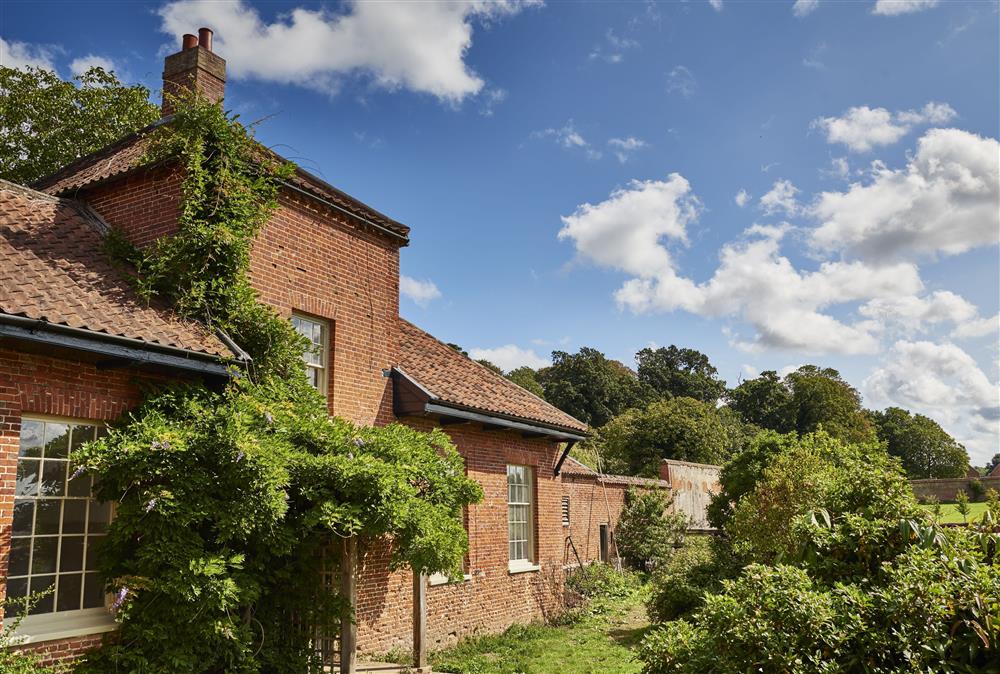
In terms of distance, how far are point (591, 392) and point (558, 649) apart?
5021cm

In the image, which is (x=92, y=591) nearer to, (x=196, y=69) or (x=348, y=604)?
(x=348, y=604)

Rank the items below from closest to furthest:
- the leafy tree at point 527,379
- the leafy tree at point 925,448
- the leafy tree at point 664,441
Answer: the leafy tree at point 664,441 → the leafy tree at point 527,379 → the leafy tree at point 925,448

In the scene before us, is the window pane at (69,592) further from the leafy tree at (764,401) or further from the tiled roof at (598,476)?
the leafy tree at (764,401)

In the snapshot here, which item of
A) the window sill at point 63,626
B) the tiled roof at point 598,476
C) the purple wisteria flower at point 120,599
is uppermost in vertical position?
the tiled roof at point 598,476

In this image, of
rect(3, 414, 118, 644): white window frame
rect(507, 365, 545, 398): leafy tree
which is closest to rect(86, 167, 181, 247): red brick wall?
rect(3, 414, 118, 644): white window frame

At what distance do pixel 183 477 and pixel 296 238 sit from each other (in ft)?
15.0

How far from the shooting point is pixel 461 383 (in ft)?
47.7

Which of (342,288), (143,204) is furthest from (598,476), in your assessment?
(143,204)

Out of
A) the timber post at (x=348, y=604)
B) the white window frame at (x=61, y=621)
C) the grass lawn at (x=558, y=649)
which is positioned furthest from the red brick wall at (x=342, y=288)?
the grass lawn at (x=558, y=649)

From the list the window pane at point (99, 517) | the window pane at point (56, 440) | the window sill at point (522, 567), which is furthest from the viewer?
the window sill at point (522, 567)

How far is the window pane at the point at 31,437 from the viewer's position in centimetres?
779

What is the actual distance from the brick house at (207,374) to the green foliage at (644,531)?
473cm

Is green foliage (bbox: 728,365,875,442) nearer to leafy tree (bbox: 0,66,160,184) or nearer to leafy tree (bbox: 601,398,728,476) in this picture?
leafy tree (bbox: 601,398,728,476)

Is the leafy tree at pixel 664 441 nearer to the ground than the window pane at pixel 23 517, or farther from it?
farther from it
